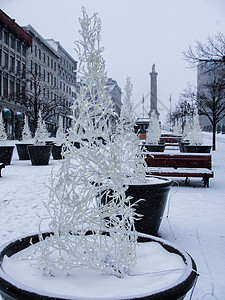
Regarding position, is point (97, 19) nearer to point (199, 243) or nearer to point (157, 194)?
point (157, 194)

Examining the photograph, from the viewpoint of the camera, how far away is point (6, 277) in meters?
1.59

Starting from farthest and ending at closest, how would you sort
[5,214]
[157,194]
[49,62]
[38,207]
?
1. [49,62]
2. [38,207]
3. [5,214]
4. [157,194]

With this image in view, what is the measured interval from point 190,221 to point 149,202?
1.47 meters

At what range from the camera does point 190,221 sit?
5035 mm

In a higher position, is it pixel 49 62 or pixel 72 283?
pixel 49 62

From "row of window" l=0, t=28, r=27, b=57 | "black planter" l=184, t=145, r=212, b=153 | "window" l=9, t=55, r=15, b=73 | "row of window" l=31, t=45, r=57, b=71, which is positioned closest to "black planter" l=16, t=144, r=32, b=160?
"black planter" l=184, t=145, r=212, b=153

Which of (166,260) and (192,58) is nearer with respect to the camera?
(166,260)

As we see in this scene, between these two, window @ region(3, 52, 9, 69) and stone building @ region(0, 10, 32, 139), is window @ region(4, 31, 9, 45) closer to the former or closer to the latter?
stone building @ region(0, 10, 32, 139)

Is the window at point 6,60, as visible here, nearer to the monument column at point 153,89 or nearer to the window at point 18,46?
the window at point 18,46

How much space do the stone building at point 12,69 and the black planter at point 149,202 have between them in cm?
3291

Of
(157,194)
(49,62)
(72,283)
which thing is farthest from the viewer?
(49,62)

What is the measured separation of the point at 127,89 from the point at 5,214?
3.25 metres

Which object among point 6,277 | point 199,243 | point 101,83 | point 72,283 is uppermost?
point 101,83

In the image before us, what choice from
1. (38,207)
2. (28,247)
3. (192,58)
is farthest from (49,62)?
(28,247)
